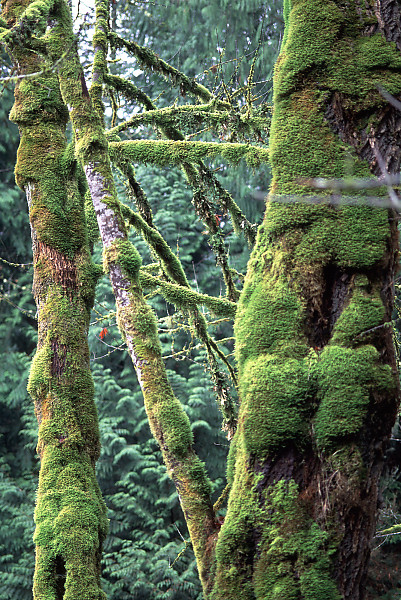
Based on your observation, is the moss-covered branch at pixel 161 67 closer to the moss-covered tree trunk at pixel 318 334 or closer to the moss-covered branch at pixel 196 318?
the moss-covered branch at pixel 196 318

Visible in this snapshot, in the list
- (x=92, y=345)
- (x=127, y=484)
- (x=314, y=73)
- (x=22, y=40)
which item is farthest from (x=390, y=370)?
(x=92, y=345)

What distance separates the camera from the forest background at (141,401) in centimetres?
999

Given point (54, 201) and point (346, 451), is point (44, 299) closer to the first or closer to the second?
point (54, 201)

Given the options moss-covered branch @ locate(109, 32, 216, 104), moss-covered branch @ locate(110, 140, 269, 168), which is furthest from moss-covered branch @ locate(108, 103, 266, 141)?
moss-covered branch @ locate(109, 32, 216, 104)

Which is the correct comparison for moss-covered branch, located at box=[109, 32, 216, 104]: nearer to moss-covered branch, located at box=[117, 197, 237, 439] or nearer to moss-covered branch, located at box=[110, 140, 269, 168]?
moss-covered branch, located at box=[110, 140, 269, 168]

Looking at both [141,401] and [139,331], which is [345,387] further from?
[141,401]

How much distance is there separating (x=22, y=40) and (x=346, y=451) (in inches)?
116

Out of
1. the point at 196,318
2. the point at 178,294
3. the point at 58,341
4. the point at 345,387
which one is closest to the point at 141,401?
the point at 196,318

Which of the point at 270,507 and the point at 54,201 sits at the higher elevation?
the point at 54,201

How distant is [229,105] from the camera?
3.98m

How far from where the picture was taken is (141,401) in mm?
12219

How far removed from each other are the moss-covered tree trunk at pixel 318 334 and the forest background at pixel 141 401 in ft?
22.4

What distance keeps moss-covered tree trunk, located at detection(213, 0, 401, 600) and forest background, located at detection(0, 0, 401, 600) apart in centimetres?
682

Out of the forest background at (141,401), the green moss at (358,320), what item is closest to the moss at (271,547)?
the green moss at (358,320)
